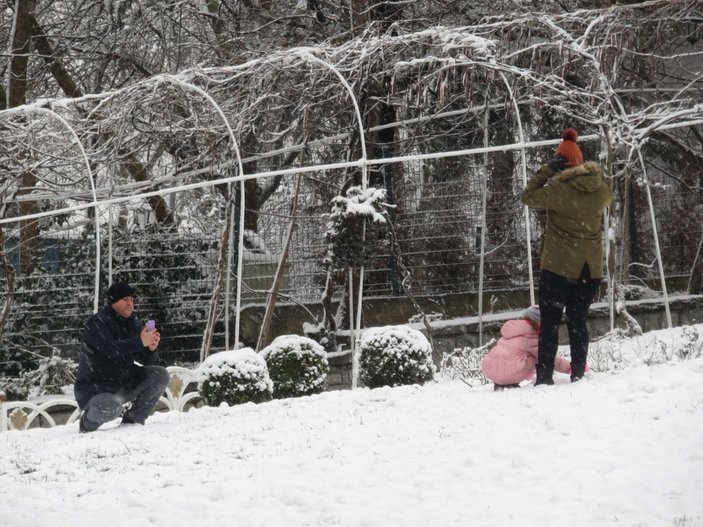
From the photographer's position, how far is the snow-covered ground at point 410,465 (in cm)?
494

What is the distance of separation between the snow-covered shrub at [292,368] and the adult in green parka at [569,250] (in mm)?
2628

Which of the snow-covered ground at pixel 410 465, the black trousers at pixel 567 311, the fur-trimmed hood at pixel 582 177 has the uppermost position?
the fur-trimmed hood at pixel 582 177

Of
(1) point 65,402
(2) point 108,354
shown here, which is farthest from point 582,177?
(1) point 65,402

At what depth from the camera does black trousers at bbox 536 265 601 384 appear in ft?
24.1

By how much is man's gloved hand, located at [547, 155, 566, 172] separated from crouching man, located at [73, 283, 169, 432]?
10.7 ft

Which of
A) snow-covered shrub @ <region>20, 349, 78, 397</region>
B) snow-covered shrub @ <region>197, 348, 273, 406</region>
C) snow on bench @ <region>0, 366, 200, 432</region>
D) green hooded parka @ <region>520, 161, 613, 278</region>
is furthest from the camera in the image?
snow-covered shrub @ <region>20, 349, 78, 397</region>

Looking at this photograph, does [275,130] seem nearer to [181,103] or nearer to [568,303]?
[181,103]

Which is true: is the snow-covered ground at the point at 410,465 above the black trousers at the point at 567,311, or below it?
below

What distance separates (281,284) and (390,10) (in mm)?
4511

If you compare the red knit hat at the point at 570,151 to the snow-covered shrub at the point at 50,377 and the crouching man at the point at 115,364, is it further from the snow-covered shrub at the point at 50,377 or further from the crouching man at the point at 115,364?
the snow-covered shrub at the point at 50,377

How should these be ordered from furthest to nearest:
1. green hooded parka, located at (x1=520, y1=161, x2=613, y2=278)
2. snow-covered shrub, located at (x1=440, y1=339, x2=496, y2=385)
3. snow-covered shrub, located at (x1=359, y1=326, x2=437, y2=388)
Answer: snow-covered shrub, located at (x1=359, y1=326, x2=437, y2=388) < snow-covered shrub, located at (x1=440, y1=339, x2=496, y2=385) < green hooded parka, located at (x1=520, y1=161, x2=613, y2=278)

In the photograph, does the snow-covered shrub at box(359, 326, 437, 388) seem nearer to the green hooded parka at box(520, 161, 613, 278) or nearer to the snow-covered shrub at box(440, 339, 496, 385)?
the snow-covered shrub at box(440, 339, 496, 385)

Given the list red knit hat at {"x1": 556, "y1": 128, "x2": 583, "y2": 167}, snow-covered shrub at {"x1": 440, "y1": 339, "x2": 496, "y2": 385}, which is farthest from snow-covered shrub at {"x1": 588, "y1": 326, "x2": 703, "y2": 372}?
red knit hat at {"x1": 556, "y1": 128, "x2": 583, "y2": 167}

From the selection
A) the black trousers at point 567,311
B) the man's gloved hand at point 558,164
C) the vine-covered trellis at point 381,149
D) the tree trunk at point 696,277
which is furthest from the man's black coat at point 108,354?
the tree trunk at point 696,277
